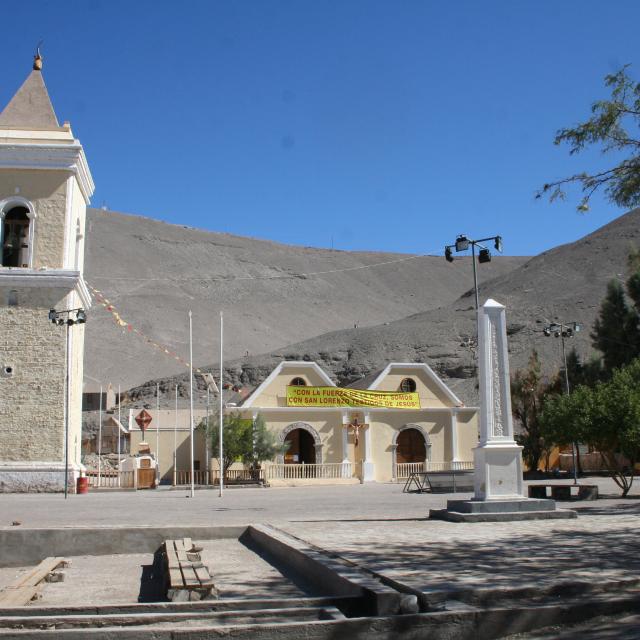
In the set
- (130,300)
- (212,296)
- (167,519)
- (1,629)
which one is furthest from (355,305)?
(1,629)

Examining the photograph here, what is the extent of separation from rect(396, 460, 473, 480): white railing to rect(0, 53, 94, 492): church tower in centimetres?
1675

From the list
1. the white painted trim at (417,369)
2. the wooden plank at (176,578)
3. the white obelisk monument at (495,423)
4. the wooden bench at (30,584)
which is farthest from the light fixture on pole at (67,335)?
the wooden plank at (176,578)

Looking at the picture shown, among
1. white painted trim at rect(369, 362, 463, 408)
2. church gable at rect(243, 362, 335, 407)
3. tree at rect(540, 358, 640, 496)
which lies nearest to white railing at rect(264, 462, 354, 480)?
church gable at rect(243, 362, 335, 407)

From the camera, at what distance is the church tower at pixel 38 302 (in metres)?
27.8

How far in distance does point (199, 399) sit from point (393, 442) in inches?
1308

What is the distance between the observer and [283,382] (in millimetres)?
39281

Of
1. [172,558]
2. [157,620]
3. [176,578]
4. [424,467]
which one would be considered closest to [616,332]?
[424,467]

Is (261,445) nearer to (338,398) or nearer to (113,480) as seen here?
(338,398)

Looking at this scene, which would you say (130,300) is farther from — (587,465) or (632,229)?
(587,465)

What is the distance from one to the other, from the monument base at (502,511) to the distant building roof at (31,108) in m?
23.3

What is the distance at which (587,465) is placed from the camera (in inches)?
1807

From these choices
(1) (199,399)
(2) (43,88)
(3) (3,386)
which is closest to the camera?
(3) (3,386)

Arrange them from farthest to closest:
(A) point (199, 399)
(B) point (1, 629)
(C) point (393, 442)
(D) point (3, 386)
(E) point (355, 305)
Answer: (E) point (355, 305) < (A) point (199, 399) < (C) point (393, 442) < (D) point (3, 386) < (B) point (1, 629)

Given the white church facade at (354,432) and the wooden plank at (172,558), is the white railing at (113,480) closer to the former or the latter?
the white church facade at (354,432)
